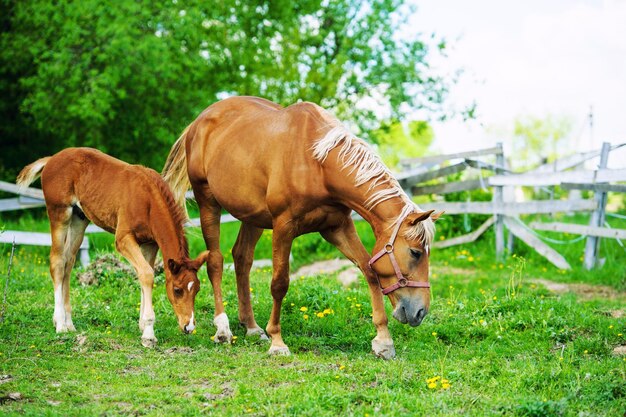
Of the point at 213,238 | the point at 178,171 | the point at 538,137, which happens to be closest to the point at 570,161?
the point at 178,171

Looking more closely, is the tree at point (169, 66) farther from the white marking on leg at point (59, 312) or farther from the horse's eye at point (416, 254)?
the horse's eye at point (416, 254)

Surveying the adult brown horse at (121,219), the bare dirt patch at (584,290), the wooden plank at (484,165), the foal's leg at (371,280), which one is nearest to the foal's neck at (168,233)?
the adult brown horse at (121,219)

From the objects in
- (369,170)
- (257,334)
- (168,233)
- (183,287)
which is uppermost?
(369,170)

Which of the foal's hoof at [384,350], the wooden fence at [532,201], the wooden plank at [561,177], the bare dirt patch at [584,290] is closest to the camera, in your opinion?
the foal's hoof at [384,350]

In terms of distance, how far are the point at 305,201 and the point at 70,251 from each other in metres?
2.63

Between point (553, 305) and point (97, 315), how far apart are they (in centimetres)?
455

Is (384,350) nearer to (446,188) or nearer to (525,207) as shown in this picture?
(525,207)

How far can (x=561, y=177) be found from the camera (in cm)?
1062

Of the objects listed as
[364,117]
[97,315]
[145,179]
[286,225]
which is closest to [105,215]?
[145,179]

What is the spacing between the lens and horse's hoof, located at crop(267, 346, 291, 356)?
595cm

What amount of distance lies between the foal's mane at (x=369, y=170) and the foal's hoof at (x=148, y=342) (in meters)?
2.12

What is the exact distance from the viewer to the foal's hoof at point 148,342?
617cm

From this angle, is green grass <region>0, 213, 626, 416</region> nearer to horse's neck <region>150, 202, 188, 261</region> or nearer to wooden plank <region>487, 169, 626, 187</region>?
horse's neck <region>150, 202, 188, 261</region>

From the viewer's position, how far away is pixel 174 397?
4.70m
